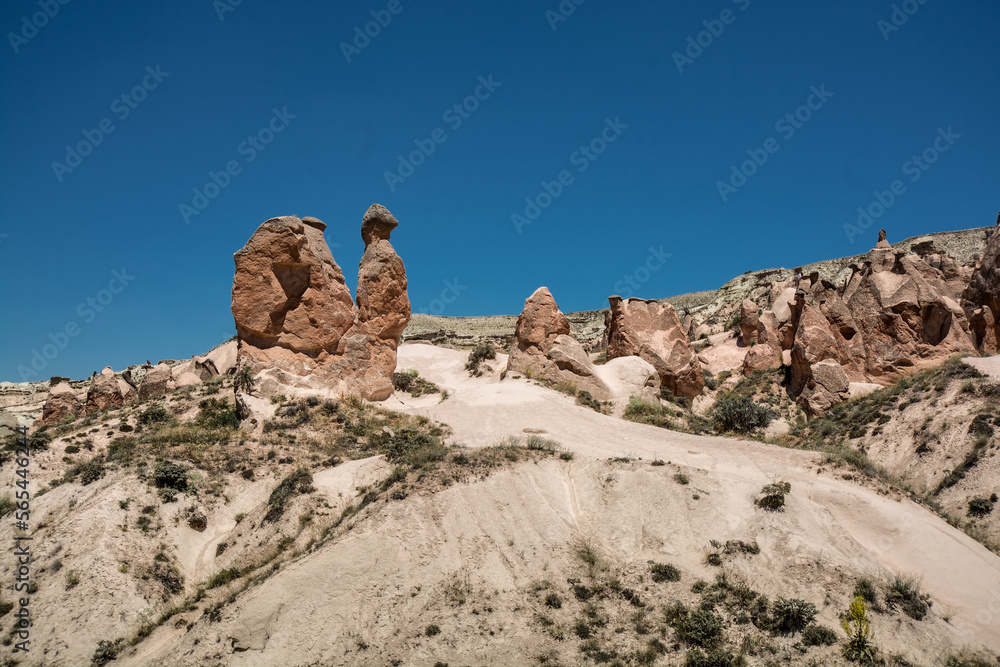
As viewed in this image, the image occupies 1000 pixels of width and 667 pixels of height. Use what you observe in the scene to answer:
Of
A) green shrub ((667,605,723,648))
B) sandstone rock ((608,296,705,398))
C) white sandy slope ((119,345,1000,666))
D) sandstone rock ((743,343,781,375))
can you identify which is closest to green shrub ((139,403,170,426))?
white sandy slope ((119,345,1000,666))

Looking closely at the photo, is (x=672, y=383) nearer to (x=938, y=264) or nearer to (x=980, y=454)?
(x=980, y=454)

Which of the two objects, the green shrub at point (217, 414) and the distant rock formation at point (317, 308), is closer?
the green shrub at point (217, 414)

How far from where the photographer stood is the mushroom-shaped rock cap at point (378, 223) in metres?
22.0

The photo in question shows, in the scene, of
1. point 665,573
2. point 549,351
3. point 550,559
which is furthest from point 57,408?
point 665,573

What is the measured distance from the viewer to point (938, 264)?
104 feet

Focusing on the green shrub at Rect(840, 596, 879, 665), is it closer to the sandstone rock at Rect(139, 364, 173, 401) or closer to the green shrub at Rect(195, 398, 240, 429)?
the green shrub at Rect(195, 398, 240, 429)

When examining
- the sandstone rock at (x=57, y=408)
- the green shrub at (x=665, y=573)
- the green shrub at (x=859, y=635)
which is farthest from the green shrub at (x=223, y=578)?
the sandstone rock at (x=57, y=408)

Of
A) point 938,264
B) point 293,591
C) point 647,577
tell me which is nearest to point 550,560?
point 647,577

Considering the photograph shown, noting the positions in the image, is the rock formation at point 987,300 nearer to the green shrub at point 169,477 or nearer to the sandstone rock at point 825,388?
the sandstone rock at point 825,388

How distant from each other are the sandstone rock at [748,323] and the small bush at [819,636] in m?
26.8

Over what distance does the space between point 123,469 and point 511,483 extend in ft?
26.8

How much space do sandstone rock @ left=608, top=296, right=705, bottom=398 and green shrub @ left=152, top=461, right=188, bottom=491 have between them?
20.7 metres

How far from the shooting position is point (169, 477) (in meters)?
12.7

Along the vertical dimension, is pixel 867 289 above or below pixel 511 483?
above
